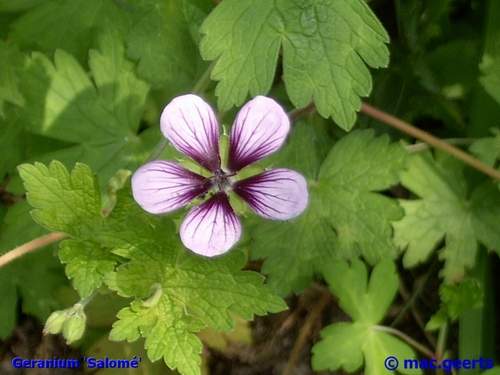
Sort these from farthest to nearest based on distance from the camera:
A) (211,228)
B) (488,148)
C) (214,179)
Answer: (488,148), (214,179), (211,228)

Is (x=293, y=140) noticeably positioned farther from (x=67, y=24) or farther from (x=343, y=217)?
(x=67, y=24)

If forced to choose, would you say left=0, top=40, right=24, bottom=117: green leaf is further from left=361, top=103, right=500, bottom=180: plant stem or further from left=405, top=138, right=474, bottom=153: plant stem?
left=405, top=138, right=474, bottom=153: plant stem

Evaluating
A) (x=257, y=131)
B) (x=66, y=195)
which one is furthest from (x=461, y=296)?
(x=66, y=195)

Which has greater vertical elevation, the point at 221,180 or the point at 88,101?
the point at 221,180

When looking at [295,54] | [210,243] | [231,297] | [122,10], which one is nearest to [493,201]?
[295,54]

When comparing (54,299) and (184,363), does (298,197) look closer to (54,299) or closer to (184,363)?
(184,363)

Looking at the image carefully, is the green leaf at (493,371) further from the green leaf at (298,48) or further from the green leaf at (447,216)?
the green leaf at (298,48)

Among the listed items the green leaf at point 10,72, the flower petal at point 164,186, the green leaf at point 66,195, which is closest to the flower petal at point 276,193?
the flower petal at point 164,186

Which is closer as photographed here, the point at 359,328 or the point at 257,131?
the point at 257,131
